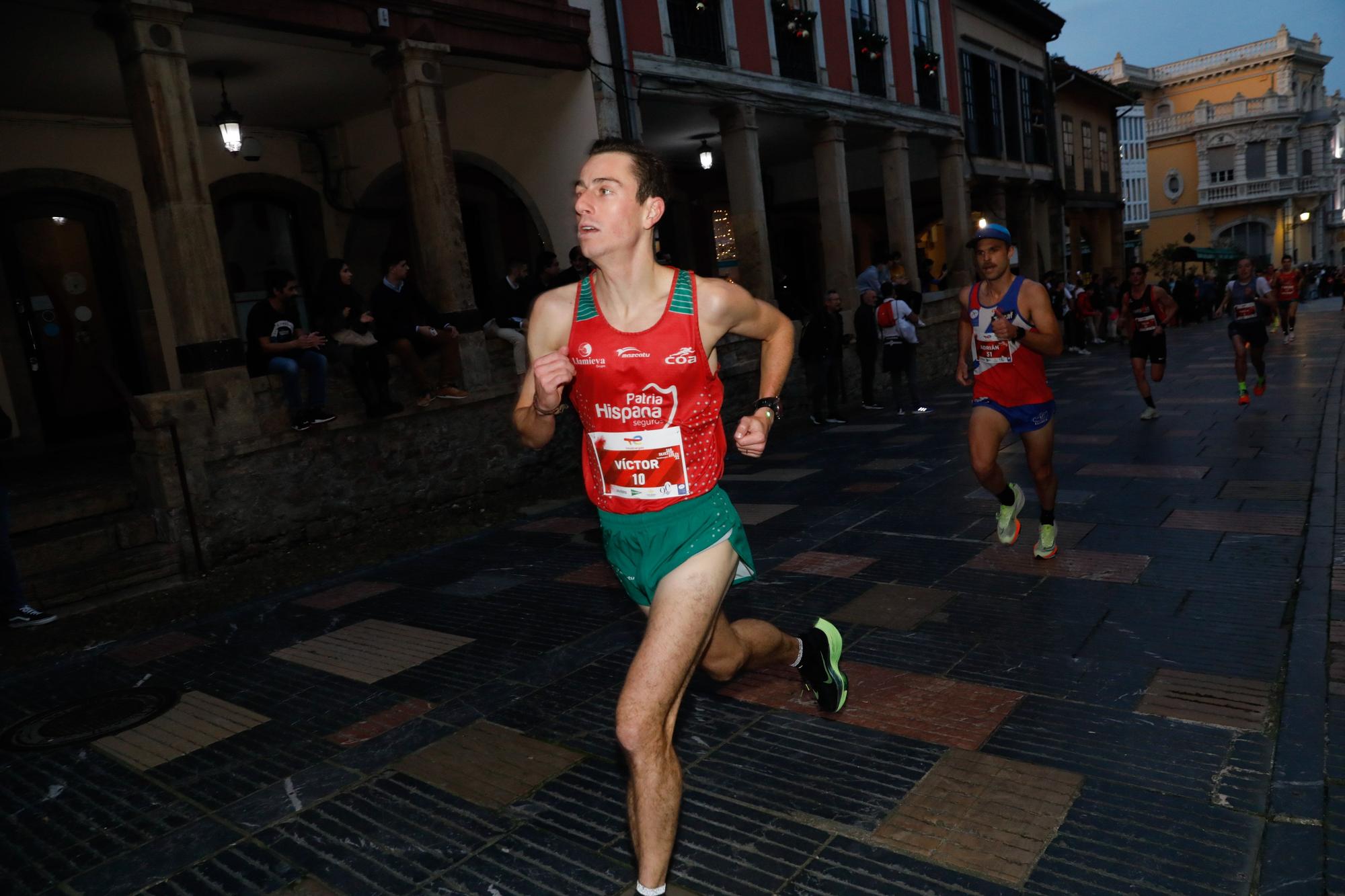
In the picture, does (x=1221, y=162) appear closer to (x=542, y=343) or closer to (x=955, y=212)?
(x=955, y=212)

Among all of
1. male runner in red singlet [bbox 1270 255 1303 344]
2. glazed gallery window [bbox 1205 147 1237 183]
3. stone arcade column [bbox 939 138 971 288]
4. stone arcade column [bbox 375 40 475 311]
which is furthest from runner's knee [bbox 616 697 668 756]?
glazed gallery window [bbox 1205 147 1237 183]

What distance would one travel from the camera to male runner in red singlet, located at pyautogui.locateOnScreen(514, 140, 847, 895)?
9.03ft

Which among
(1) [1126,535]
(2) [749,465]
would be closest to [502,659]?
(1) [1126,535]

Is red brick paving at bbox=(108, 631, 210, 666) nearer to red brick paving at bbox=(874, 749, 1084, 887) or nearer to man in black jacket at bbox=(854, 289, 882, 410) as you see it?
red brick paving at bbox=(874, 749, 1084, 887)

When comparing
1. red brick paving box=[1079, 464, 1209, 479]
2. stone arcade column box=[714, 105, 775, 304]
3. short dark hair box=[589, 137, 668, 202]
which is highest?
stone arcade column box=[714, 105, 775, 304]

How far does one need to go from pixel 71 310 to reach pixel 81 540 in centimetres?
560

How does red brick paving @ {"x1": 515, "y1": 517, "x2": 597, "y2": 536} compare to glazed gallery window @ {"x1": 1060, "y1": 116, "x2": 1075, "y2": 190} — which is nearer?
red brick paving @ {"x1": 515, "y1": 517, "x2": 597, "y2": 536}

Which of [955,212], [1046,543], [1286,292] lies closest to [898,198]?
[955,212]

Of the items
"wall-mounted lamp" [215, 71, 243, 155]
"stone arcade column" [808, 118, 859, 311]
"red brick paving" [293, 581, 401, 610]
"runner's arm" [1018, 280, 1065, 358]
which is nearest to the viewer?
"runner's arm" [1018, 280, 1065, 358]

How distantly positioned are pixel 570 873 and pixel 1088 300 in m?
24.1

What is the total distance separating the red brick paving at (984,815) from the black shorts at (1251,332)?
10570mm

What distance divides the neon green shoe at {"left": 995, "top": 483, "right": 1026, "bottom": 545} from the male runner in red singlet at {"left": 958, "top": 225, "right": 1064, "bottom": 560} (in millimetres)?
180

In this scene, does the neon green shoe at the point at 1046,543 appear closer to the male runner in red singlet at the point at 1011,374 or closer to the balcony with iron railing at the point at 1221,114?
the male runner in red singlet at the point at 1011,374

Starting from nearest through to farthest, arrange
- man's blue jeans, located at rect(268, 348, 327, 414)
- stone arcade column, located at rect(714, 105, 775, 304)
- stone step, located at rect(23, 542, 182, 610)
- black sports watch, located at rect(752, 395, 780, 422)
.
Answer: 1. black sports watch, located at rect(752, 395, 780, 422)
2. stone step, located at rect(23, 542, 182, 610)
3. man's blue jeans, located at rect(268, 348, 327, 414)
4. stone arcade column, located at rect(714, 105, 775, 304)
